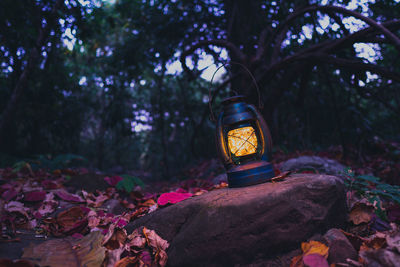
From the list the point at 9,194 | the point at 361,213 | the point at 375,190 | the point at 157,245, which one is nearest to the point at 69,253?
the point at 157,245

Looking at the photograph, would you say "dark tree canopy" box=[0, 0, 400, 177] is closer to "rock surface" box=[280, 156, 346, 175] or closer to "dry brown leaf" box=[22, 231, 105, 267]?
"rock surface" box=[280, 156, 346, 175]

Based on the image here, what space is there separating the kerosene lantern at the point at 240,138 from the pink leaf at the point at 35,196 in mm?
2064

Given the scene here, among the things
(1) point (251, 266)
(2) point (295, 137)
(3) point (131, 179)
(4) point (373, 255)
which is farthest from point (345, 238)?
(2) point (295, 137)

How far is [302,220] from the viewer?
5.08 feet

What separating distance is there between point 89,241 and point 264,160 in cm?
140

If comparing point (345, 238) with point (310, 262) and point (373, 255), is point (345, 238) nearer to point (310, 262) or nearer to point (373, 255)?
point (373, 255)

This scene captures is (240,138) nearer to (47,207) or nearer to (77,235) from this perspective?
(77,235)

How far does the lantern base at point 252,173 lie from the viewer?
1961 millimetres

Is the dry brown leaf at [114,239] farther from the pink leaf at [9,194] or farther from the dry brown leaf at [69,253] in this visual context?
the pink leaf at [9,194]

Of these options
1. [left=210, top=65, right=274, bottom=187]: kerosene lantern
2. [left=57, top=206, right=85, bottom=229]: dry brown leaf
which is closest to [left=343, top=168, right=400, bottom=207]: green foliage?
[left=210, top=65, right=274, bottom=187]: kerosene lantern

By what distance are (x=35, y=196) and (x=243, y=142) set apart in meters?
2.32

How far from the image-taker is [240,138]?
2.14m

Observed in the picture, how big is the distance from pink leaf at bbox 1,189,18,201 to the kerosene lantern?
2.27 metres

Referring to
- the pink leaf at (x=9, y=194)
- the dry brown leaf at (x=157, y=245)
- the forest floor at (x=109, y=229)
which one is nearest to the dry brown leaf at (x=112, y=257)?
the forest floor at (x=109, y=229)
